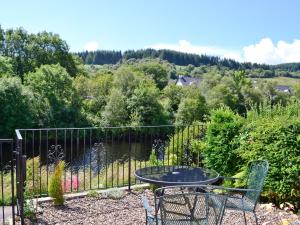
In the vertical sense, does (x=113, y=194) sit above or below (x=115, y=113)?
above

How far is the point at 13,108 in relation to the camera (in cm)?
2225

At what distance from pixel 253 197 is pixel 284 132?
1.53m

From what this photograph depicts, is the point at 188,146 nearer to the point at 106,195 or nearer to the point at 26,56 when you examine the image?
the point at 106,195

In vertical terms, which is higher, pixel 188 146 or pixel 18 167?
pixel 18 167

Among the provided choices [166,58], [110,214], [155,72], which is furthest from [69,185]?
[166,58]

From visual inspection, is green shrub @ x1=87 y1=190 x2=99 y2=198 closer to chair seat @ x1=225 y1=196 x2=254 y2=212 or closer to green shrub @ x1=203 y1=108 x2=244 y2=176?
green shrub @ x1=203 y1=108 x2=244 y2=176

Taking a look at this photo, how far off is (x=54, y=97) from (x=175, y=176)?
24433mm

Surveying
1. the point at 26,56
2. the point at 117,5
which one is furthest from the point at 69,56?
the point at 117,5

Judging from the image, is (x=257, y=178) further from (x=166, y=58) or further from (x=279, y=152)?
(x=166, y=58)

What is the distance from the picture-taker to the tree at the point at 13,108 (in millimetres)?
22141

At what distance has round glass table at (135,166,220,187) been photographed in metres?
3.67

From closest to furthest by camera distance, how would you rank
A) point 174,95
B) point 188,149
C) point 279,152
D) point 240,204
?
point 240,204 → point 279,152 → point 188,149 → point 174,95

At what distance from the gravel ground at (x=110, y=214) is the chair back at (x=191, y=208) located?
1.60 metres

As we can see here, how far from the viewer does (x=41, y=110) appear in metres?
25.6
